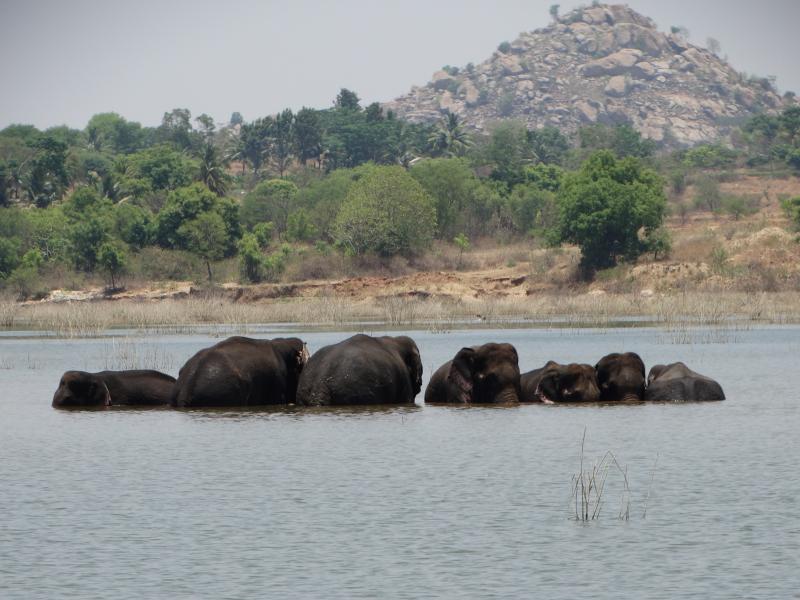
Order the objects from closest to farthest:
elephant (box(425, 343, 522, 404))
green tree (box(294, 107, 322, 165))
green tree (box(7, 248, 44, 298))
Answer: elephant (box(425, 343, 522, 404)) → green tree (box(7, 248, 44, 298)) → green tree (box(294, 107, 322, 165))

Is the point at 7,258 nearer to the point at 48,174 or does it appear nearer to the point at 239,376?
the point at 48,174

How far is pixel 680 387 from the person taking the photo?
26.9 m

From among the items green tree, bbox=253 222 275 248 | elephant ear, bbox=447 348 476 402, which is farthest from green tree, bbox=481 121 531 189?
elephant ear, bbox=447 348 476 402

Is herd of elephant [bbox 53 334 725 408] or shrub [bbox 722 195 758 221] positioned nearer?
herd of elephant [bbox 53 334 725 408]

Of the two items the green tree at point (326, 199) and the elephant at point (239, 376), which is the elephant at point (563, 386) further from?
the green tree at point (326, 199)

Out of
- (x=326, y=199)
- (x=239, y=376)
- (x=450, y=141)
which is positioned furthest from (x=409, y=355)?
(x=450, y=141)

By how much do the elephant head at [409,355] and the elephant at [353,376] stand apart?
77cm

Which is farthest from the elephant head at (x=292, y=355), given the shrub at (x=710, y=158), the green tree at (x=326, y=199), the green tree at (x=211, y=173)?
the shrub at (x=710, y=158)

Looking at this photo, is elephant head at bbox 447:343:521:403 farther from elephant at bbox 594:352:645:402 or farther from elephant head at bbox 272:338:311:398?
elephant head at bbox 272:338:311:398

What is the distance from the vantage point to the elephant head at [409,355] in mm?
27328

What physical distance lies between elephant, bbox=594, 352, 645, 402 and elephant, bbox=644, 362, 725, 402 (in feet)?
1.08

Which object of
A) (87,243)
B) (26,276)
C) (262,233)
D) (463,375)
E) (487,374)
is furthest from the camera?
(262,233)

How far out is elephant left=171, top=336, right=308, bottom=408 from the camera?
25969 mm

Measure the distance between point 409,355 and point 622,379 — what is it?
13.6 feet
